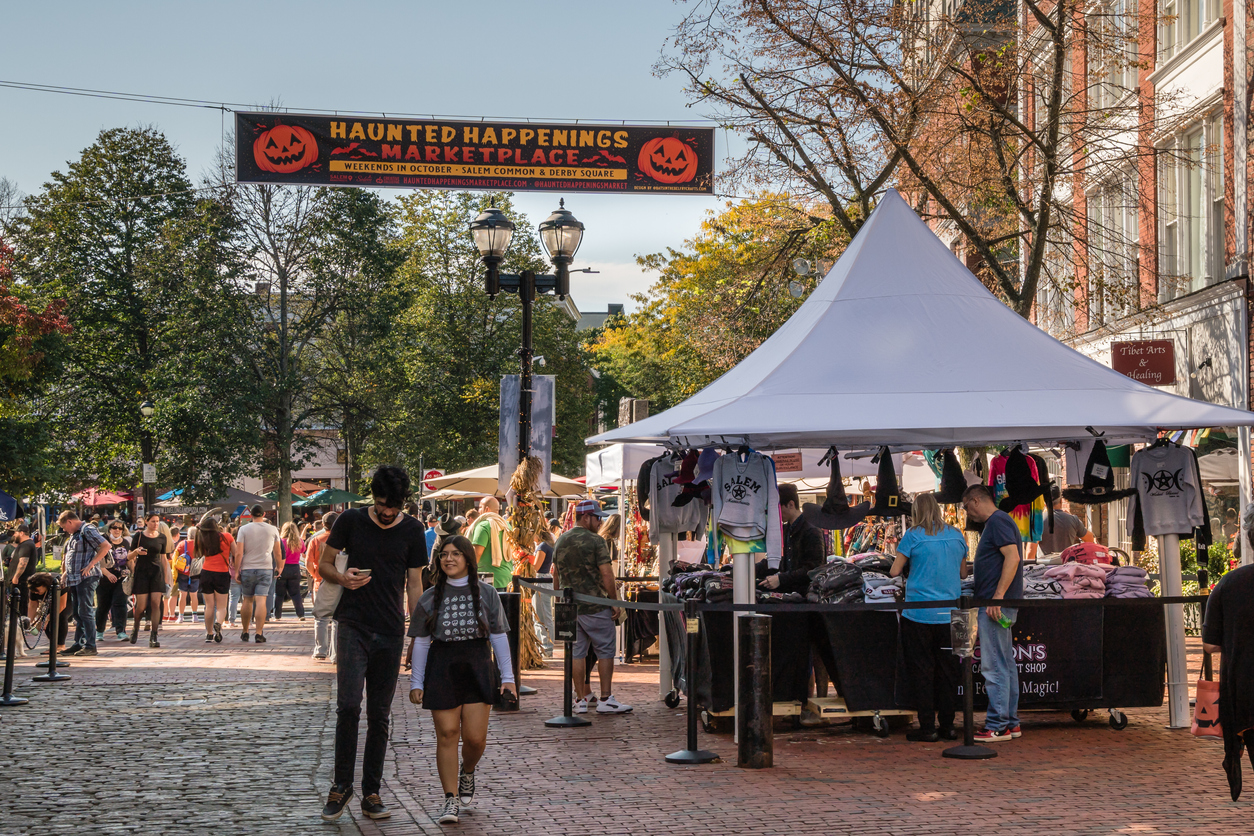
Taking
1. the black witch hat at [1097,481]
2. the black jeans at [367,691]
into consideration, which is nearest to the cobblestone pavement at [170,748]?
the black jeans at [367,691]

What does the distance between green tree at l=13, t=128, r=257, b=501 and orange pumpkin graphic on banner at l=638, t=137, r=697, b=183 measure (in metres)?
28.2

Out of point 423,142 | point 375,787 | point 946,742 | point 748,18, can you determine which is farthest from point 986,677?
point 423,142

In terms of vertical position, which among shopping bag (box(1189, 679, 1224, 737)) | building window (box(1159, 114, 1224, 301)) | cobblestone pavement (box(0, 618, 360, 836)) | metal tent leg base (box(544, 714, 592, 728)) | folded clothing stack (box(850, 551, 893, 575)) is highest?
building window (box(1159, 114, 1224, 301))

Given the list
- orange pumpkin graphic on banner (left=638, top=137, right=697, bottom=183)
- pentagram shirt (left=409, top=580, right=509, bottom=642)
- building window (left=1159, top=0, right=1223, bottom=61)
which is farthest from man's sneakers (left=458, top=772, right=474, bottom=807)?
building window (left=1159, top=0, right=1223, bottom=61)

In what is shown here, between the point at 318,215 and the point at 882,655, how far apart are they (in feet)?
126

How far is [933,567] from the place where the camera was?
9555 millimetres

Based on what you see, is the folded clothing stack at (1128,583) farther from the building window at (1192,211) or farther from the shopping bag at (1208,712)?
the building window at (1192,211)

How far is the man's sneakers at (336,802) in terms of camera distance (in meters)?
7.29

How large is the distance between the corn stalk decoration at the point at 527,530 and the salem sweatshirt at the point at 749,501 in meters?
5.32

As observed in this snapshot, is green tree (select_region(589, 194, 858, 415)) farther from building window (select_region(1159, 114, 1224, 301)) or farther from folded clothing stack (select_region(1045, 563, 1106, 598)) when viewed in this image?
folded clothing stack (select_region(1045, 563, 1106, 598))

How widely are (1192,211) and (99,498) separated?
49090 mm

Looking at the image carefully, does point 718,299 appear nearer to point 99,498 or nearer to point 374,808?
point 374,808

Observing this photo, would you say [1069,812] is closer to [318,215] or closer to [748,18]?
[748,18]

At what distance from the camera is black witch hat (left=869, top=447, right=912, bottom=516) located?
12.0 metres
